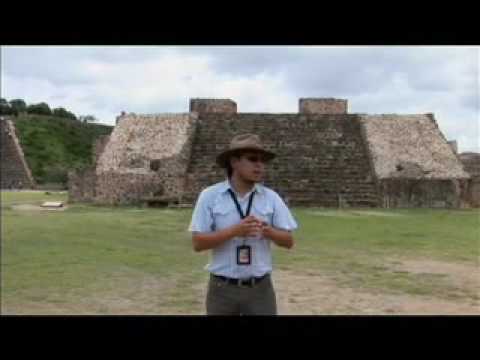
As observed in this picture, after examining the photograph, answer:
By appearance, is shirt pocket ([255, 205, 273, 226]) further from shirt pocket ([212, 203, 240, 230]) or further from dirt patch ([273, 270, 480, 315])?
dirt patch ([273, 270, 480, 315])

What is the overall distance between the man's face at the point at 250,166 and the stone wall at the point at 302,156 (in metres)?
14.6

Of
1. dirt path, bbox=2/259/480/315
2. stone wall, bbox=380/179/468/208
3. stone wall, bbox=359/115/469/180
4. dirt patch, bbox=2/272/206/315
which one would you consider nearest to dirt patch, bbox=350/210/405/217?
stone wall, bbox=380/179/468/208

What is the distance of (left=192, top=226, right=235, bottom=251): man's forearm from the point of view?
2.72 metres

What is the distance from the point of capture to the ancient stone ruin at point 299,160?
17891 millimetres

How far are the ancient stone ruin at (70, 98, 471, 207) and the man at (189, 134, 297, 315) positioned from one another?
14545 mm

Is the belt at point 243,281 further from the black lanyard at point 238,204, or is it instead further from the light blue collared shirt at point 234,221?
the black lanyard at point 238,204

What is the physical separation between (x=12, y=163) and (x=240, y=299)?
107 ft

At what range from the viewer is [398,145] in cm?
1975

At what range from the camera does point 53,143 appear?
37844 mm

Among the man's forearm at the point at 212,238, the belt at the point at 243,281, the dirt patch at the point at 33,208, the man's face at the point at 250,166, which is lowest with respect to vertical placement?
the dirt patch at the point at 33,208

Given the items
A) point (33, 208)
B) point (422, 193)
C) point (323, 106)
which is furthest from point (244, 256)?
point (323, 106)

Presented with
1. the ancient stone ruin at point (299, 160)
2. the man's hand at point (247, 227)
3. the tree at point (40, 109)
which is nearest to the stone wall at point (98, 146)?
the ancient stone ruin at point (299, 160)

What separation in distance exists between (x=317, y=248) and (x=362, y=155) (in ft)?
35.2
